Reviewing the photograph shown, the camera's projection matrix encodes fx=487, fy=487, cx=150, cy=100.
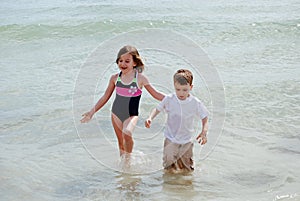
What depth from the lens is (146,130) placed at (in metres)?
6.17

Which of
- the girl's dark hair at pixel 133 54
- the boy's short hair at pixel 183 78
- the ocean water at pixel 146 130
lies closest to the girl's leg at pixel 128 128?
the ocean water at pixel 146 130

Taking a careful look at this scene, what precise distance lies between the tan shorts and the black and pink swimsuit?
466 mm

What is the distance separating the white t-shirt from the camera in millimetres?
4430

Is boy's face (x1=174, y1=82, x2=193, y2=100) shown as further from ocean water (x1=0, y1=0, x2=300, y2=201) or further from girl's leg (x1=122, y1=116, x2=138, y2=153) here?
ocean water (x1=0, y1=0, x2=300, y2=201)

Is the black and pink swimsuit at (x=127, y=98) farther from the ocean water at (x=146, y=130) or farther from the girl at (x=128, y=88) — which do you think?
the ocean water at (x=146, y=130)

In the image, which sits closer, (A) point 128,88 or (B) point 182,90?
(B) point 182,90

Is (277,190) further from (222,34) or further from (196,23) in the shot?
(196,23)

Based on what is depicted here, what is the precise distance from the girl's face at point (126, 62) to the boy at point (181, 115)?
480mm

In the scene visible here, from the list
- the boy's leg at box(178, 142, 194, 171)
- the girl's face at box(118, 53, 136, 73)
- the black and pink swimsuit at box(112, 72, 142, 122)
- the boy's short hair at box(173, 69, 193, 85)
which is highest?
the girl's face at box(118, 53, 136, 73)

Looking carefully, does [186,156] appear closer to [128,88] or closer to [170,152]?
[170,152]

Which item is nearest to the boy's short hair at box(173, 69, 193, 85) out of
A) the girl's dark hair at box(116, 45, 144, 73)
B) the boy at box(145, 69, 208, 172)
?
the boy at box(145, 69, 208, 172)

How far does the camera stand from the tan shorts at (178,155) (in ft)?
14.9

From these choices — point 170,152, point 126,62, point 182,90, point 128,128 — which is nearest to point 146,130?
point 128,128

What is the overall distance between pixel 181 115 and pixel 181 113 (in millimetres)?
20
